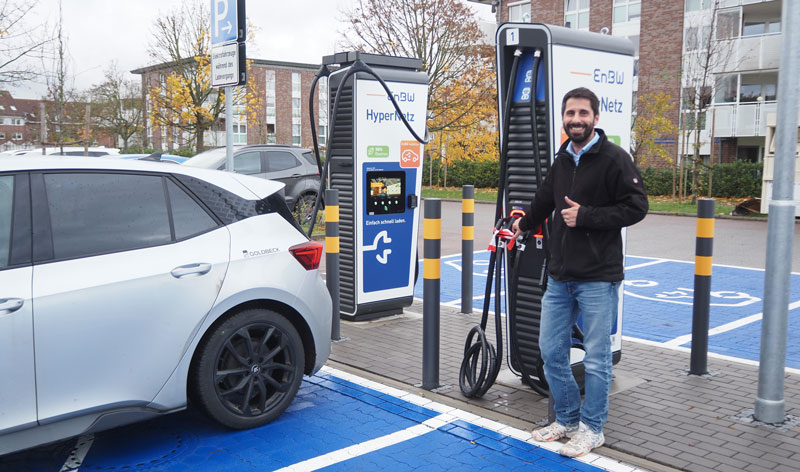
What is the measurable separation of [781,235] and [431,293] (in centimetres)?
227

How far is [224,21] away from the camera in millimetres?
7113

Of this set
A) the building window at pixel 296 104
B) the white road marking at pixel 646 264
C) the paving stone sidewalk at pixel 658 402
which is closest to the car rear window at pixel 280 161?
the white road marking at pixel 646 264

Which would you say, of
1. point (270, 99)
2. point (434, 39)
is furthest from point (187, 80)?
point (270, 99)

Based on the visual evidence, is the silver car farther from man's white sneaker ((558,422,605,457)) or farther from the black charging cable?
man's white sneaker ((558,422,605,457))

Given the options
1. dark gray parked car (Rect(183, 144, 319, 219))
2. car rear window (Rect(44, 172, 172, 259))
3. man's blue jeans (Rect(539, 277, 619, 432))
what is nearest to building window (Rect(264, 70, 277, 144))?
dark gray parked car (Rect(183, 144, 319, 219))

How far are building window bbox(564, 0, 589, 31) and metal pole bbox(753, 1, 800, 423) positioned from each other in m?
35.9

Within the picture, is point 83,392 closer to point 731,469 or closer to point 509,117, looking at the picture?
point 509,117

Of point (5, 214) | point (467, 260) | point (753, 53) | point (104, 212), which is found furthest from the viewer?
point (753, 53)

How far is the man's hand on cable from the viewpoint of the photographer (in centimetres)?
386

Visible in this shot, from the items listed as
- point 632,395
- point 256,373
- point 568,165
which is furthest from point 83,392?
point 632,395

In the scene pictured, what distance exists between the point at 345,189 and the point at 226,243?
3.13 metres

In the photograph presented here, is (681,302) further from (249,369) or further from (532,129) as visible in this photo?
(249,369)

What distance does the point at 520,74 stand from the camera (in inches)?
189

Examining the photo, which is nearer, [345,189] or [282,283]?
[282,283]
